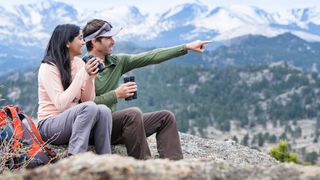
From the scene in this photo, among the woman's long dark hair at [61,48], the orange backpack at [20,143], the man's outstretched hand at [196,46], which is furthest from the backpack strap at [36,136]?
the man's outstretched hand at [196,46]

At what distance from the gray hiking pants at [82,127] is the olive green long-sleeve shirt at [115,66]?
0.67m

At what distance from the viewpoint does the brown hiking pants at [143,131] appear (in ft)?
24.1

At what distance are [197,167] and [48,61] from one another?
3.86 metres

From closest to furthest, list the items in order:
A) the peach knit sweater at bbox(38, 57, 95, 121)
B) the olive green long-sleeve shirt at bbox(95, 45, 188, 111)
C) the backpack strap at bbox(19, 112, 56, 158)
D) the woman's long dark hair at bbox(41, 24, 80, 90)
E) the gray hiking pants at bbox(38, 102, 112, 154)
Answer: the gray hiking pants at bbox(38, 102, 112, 154)
the peach knit sweater at bbox(38, 57, 95, 121)
the backpack strap at bbox(19, 112, 56, 158)
the woman's long dark hair at bbox(41, 24, 80, 90)
the olive green long-sleeve shirt at bbox(95, 45, 188, 111)

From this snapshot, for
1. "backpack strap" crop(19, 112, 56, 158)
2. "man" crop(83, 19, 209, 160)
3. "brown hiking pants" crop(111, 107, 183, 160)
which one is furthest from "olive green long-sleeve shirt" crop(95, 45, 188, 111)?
"backpack strap" crop(19, 112, 56, 158)

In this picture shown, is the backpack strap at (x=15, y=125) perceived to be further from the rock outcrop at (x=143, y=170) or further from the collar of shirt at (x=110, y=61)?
the rock outcrop at (x=143, y=170)

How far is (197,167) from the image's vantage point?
408 cm

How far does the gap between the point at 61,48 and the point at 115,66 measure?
1009 millimetres

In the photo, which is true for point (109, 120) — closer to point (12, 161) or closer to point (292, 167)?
point (12, 161)

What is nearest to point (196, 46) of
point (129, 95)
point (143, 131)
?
point (129, 95)

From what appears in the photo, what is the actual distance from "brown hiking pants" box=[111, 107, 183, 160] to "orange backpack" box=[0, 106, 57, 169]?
3.32 feet

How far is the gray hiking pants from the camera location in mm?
6695

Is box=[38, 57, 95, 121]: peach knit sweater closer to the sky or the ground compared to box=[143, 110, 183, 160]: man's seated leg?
closer to the sky

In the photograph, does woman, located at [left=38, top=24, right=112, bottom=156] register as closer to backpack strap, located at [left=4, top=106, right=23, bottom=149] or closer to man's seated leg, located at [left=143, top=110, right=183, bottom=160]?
backpack strap, located at [left=4, top=106, right=23, bottom=149]
